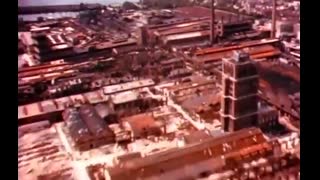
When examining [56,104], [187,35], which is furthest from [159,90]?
[56,104]

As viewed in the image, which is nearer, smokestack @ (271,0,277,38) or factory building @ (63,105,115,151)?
factory building @ (63,105,115,151)

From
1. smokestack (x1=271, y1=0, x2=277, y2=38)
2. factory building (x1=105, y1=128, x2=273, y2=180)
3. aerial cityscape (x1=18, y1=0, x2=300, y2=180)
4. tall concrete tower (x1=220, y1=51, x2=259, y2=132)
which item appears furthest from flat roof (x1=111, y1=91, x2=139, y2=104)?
smokestack (x1=271, y1=0, x2=277, y2=38)

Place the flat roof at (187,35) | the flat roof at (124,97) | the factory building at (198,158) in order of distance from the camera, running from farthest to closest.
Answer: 1. the flat roof at (187,35)
2. the flat roof at (124,97)
3. the factory building at (198,158)

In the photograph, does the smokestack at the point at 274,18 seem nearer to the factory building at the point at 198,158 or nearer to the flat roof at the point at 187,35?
the flat roof at the point at 187,35

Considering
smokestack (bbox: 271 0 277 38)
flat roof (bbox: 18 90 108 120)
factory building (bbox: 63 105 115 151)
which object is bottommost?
factory building (bbox: 63 105 115 151)

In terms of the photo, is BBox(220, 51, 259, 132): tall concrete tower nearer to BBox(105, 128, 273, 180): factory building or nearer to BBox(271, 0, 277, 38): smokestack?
BBox(105, 128, 273, 180): factory building

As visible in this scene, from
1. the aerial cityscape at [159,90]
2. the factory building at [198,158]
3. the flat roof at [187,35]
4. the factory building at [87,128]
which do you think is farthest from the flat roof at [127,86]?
the factory building at [198,158]

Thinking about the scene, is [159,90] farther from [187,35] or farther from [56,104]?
[56,104]
